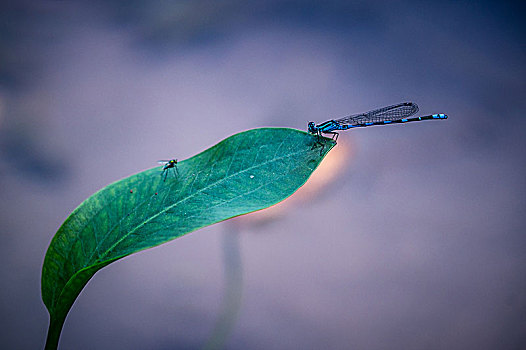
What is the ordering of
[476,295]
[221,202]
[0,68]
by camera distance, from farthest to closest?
1. [0,68]
2. [476,295]
3. [221,202]

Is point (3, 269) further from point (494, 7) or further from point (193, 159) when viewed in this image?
point (494, 7)

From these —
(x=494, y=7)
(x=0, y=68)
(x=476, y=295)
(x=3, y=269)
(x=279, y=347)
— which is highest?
(x=494, y=7)

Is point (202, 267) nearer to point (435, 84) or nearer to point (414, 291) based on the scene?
point (414, 291)

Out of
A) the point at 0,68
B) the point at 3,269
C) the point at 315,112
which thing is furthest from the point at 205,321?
the point at 0,68

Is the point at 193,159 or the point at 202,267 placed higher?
the point at 193,159

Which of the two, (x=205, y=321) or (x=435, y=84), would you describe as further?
(x=435, y=84)

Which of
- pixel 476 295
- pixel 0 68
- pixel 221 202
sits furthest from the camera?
pixel 0 68
